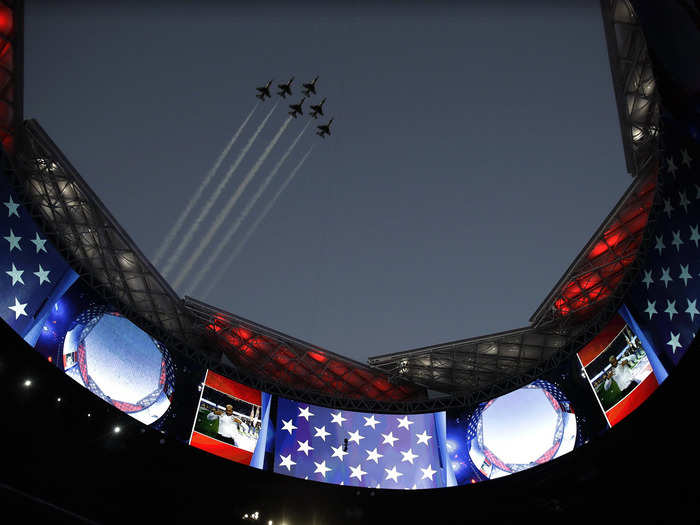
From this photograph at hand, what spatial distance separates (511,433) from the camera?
30.9 meters

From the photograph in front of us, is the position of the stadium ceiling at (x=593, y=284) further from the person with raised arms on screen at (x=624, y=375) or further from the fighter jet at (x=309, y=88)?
the fighter jet at (x=309, y=88)

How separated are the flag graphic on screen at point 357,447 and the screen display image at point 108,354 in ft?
22.7

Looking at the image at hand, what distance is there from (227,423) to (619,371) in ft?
64.3

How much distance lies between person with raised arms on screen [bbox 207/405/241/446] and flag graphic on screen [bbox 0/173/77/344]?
9577mm

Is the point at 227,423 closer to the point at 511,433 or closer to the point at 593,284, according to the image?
the point at 511,433

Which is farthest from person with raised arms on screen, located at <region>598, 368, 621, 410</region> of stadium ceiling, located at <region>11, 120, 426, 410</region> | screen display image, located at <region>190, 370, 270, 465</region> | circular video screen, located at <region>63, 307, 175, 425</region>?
circular video screen, located at <region>63, 307, 175, 425</region>

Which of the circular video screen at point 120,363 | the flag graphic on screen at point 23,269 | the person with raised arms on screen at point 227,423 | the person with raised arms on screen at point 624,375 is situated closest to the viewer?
the flag graphic on screen at point 23,269

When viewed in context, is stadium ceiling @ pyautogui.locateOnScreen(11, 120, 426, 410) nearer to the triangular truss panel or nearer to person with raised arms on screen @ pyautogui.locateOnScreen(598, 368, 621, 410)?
the triangular truss panel

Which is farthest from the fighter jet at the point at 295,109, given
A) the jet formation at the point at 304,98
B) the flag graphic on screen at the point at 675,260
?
the flag graphic on screen at the point at 675,260

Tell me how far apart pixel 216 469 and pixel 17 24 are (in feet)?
68.8

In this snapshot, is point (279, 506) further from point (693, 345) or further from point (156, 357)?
point (693, 345)

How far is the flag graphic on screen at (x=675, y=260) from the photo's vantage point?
2322cm

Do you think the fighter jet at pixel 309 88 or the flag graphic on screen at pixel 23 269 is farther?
the fighter jet at pixel 309 88

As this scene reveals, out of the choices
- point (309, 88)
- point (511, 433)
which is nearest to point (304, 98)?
point (309, 88)
